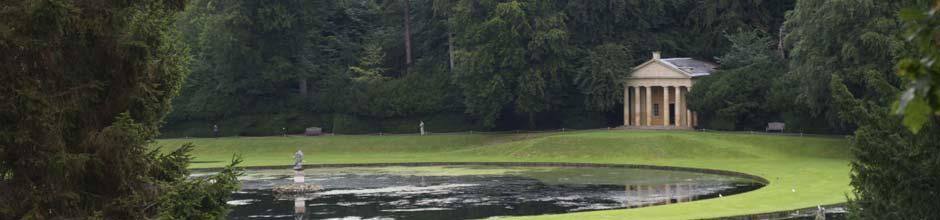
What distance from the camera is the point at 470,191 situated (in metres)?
54.0

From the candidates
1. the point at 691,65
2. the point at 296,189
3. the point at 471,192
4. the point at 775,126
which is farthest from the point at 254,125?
the point at 471,192

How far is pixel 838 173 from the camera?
56.4 metres

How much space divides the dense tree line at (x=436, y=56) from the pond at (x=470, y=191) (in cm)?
1581

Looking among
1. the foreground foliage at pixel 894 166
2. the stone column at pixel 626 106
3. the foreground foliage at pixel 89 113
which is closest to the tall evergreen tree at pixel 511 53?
the stone column at pixel 626 106

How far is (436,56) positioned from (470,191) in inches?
1625

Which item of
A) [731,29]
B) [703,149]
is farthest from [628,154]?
[731,29]

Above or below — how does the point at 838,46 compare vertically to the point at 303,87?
above

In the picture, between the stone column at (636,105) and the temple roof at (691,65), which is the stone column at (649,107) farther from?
the temple roof at (691,65)

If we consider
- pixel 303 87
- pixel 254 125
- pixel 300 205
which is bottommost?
pixel 300 205

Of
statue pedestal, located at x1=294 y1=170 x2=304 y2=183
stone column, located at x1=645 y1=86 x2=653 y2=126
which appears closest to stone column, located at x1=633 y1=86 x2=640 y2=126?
stone column, located at x1=645 y1=86 x2=653 y2=126

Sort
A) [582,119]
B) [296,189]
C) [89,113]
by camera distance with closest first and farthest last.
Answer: [89,113]
[296,189]
[582,119]

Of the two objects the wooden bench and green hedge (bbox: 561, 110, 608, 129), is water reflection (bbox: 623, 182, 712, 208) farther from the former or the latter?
green hedge (bbox: 561, 110, 608, 129)

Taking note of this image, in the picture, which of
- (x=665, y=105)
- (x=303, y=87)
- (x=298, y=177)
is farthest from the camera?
(x=303, y=87)

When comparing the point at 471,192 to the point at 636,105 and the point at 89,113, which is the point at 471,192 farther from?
the point at 636,105
